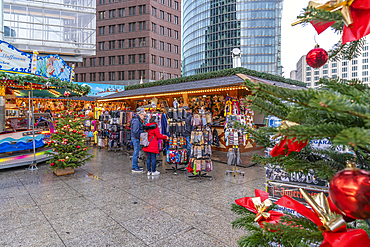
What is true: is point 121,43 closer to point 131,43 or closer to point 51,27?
point 131,43

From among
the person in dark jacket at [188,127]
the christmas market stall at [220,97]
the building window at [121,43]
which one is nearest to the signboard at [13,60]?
the christmas market stall at [220,97]

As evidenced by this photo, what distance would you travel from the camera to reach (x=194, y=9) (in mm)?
86688

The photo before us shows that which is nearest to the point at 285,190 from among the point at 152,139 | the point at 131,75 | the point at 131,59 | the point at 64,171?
the point at 152,139

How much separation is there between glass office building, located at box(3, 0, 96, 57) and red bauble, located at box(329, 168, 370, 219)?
72.5 ft

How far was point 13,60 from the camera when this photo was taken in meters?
8.07

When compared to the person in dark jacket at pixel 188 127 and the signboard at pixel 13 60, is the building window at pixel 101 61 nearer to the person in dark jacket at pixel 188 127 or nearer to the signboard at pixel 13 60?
the signboard at pixel 13 60

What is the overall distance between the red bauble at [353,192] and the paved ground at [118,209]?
303 centimetres

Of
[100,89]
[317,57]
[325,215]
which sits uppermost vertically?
[100,89]

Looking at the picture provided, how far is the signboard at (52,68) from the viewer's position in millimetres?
8750

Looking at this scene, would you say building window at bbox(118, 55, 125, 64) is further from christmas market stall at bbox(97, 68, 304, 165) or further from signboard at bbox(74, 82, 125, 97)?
christmas market stall at bbox(97, 68, 304, 165)

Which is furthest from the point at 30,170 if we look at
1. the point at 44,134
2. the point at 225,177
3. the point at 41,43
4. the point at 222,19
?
the point at 222,19

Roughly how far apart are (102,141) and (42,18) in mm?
14949

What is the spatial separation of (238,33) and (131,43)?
47793 millimetres

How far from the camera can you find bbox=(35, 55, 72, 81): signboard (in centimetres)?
875
